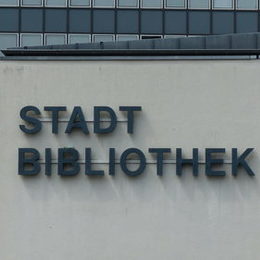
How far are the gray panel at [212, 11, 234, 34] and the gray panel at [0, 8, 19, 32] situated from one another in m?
9.78

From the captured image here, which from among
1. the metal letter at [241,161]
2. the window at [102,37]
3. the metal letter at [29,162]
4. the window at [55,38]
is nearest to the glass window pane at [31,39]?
the window at [55,38]

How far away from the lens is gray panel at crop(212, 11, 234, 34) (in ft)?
131

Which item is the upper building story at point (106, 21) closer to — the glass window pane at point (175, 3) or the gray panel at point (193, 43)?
the glass window pane at point (175, 3)

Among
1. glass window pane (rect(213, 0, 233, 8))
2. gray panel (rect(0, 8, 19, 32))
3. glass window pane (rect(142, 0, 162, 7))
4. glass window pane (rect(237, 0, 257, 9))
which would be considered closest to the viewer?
gray panel (rect(0, 8, 19, 32))

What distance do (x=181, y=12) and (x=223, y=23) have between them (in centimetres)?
215

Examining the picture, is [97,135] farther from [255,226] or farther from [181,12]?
[181,12]

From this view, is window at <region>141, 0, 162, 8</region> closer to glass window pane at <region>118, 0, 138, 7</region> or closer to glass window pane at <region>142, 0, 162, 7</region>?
glass window pane at <region>142, 0, 162, 7</region>

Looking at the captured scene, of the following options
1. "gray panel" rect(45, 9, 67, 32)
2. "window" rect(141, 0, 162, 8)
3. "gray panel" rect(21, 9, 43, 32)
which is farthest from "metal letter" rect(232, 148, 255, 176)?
"gray panel" rect(21, 9, 43, 32)

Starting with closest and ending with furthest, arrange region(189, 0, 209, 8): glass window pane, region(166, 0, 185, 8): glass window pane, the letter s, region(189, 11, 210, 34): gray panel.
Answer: the letter s → region(189, 11, 210, 34): gray panel → region(166, 0, 185, 8): glass window pane → region(189, 0, 209, 8): glass window pane

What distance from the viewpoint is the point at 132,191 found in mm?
18781

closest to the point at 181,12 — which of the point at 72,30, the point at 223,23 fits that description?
the point at 223,23

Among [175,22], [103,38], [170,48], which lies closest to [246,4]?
[175,22]

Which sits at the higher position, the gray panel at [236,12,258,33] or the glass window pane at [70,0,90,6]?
the glass window pane at [70,0,90,6]

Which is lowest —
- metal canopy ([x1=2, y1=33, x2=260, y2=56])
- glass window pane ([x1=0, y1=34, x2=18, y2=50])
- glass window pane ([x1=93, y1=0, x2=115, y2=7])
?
metal canopy ([x1=2, y1=33, x2=260, y2=56])
